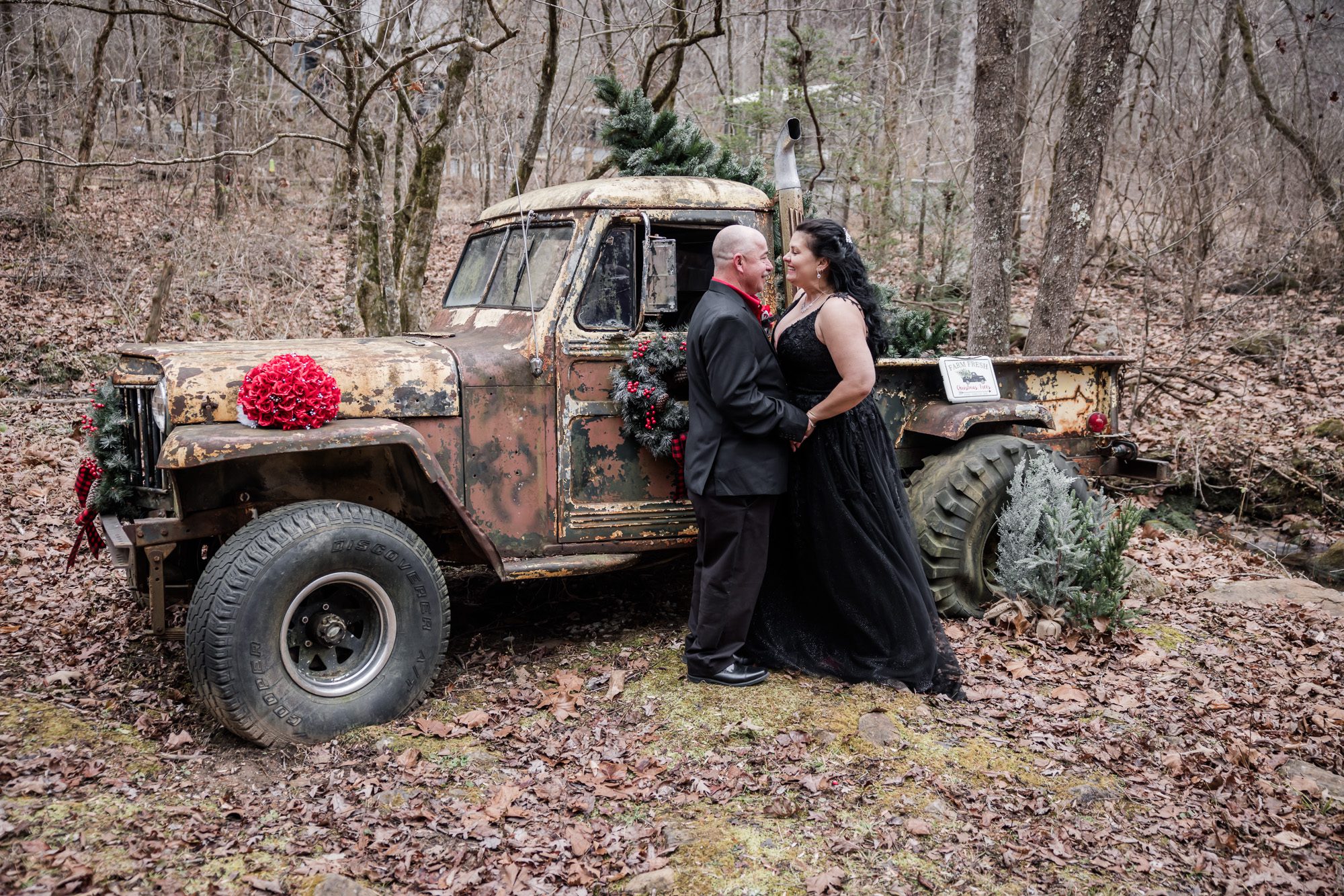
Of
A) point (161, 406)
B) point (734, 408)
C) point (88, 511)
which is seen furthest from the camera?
point (88, 511)

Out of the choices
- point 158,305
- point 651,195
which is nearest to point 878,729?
point 651,195

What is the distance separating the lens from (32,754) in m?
3.46

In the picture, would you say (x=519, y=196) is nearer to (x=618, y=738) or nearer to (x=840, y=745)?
(x=618, y=738)

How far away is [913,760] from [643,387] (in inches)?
77.8

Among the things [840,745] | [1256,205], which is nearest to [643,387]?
[840,745]

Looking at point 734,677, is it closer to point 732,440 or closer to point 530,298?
point 732,440

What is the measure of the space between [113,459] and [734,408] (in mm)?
2730

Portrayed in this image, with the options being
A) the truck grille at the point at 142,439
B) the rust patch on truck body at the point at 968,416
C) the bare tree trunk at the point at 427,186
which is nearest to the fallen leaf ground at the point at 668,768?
the truck grille at the point at 142,439

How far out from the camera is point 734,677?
4.32 m

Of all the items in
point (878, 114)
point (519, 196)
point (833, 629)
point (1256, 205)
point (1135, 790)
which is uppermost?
point (878, 114)

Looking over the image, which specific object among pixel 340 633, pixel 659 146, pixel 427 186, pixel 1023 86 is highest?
pixel 1023 86

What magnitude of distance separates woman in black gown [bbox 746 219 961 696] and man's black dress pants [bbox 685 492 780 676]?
→ 0.78 ft

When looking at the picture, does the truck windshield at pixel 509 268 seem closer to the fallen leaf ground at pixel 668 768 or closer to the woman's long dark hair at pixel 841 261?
the woman's long dark hair at pixel 841 261

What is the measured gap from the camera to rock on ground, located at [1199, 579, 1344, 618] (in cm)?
557
